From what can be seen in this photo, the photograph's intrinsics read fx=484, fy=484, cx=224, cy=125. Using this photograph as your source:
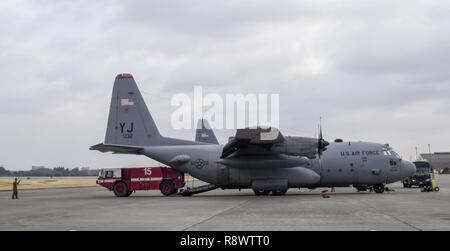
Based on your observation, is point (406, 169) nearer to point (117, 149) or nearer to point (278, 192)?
point (278, 192)

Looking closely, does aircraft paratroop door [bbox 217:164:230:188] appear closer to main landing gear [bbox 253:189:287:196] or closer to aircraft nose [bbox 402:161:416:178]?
main landing gear [bbox 253:189:287:196]

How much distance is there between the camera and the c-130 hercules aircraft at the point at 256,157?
114 ft

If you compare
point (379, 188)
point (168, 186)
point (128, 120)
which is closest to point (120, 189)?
point (168, 186)

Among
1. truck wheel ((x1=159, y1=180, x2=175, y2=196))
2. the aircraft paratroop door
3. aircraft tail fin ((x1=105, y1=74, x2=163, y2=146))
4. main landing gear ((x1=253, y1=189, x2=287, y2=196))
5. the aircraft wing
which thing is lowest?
main landing gear ((x1=253, y1=189, x2=287, y2=196))

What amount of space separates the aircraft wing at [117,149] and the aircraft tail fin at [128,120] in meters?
0.44

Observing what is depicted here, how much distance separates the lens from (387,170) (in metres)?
36.5

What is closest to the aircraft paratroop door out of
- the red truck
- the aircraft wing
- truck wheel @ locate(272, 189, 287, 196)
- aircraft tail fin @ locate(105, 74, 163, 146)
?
truck wheel @ locate(272, 189, 287, 196)

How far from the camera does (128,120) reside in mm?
37938

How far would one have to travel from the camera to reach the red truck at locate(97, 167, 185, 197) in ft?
129

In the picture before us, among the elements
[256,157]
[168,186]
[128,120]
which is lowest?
[168,186]

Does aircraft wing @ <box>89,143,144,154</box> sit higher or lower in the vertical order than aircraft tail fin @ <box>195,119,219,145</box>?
lower

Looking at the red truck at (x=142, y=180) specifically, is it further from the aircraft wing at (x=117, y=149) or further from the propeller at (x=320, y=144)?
the propeller at (x=320, y=144)

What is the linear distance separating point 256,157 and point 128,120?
10623 millimetres

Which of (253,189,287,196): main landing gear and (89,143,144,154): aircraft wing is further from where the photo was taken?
(89,143,144,154): aircraft wing
